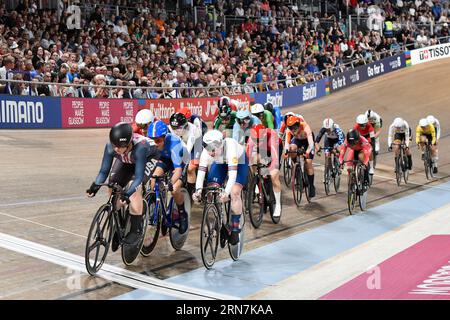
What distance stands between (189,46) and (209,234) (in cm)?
1516

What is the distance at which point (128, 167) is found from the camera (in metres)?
7.13

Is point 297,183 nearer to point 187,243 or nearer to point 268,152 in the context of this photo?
point 268,152

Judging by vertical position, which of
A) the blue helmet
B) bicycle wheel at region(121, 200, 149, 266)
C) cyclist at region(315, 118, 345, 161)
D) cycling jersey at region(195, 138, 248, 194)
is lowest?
bicycle wheel at region(121, 200, 149, 266)

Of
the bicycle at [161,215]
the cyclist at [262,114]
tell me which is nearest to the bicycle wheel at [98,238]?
the bicycle at [161,215]

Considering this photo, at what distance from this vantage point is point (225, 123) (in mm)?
10367

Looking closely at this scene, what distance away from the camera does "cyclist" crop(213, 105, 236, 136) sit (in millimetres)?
10141

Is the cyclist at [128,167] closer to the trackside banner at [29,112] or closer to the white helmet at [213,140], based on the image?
the white helmet at [213,140]

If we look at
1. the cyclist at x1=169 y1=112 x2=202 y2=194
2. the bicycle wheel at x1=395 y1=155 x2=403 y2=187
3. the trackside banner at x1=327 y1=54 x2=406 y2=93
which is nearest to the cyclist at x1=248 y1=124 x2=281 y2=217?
the cyclist at x1=169 y1=112 x2=202 y2=194

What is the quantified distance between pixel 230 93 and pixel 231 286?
1601cm

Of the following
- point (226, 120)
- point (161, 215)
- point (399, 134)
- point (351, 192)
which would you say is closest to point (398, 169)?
point (399, 134)

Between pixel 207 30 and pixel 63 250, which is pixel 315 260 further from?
pixel 207 30

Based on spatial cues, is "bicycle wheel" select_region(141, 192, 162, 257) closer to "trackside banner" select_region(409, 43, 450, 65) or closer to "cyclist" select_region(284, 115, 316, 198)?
"cyclist" select_region(284, 115, 316, 198)

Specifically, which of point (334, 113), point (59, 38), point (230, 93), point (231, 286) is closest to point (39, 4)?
point (59, 38)

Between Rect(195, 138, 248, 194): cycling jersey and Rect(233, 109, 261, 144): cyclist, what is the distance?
51.4 inches
